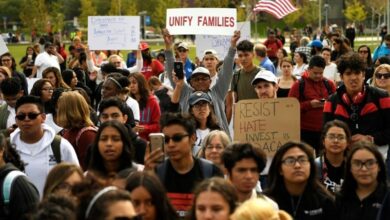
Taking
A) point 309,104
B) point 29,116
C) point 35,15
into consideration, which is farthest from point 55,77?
point 35,15

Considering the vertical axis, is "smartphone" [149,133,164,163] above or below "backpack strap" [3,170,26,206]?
above

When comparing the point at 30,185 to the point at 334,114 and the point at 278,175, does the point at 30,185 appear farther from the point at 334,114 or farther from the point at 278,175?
the point at 334,114

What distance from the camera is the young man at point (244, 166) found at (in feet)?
23.6

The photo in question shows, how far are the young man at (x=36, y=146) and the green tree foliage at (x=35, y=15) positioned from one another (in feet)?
206

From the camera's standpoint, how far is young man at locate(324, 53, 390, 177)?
1033 centimetres

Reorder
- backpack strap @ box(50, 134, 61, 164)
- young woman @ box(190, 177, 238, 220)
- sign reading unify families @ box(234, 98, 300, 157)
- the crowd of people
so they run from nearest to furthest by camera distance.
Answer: young woman @ box(190, 177, 238, 220)
the crowd of people
backpack strap @ box(50, 134, 61, 164)
sign reading unify families @ box(234, 98, 300, 157)

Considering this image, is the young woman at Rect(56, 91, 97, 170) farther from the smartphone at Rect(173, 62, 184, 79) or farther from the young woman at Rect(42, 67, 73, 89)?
the young woman at Rect(42, 67, 73, 89)

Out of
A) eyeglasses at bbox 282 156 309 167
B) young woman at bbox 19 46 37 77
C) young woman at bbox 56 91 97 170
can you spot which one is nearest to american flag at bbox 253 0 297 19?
young woman at bbox 19 46 37 77

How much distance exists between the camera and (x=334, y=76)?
58.8ft

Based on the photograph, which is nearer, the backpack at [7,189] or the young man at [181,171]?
the backpack at [7,189]

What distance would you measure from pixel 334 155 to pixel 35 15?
63.6 metres

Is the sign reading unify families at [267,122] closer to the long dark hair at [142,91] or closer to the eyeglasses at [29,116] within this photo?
the long dark hair at [142,91]

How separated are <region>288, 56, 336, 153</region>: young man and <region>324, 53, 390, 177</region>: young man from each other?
2.24 metres

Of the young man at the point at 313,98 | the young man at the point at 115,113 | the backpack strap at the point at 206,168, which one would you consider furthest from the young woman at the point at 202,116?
the backpack strap at the point at 206,168
